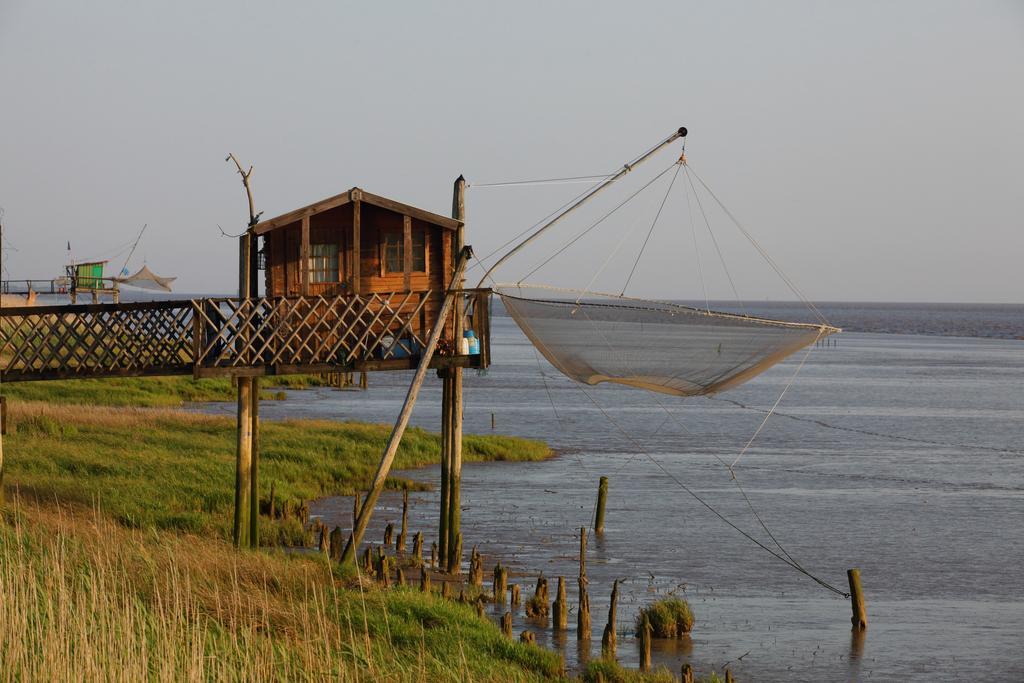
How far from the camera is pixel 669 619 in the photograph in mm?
19703

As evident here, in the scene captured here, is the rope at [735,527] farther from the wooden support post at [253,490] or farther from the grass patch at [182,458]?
the wooden support post at [253,490]

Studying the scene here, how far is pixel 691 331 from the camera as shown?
19.0 metres

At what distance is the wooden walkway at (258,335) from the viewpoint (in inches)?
819

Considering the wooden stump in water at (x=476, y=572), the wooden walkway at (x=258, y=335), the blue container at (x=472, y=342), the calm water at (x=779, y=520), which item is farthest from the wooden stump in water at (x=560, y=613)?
the blue container at (x=472, y=342)

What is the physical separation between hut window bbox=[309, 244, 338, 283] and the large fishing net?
4104 mm

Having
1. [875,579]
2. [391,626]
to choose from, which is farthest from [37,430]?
[875,579]

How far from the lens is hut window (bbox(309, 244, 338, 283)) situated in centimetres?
2312

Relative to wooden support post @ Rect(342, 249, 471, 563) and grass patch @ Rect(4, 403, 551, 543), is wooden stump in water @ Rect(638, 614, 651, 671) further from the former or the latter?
grass patch @ Rect(4, 403, 551, 543)

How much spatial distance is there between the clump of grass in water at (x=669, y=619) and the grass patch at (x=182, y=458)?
331 inches

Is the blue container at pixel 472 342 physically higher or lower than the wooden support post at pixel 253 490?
higher

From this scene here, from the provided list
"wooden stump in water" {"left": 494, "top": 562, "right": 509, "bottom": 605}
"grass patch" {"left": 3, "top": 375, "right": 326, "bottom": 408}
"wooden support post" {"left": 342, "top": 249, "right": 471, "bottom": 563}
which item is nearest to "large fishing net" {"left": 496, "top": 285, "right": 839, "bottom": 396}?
"wooden support post" {"left": 342, "top": 249, "right": 471, "bottom": 563}

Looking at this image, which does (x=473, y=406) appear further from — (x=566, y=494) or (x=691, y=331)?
A: (x=691, y=331)

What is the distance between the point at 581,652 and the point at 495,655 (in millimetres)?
2494

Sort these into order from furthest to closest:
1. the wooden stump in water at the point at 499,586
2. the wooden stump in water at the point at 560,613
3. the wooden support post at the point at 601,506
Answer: the wooden support post at the point at 601,506, the wooden stump in water at the point at 499,586, the wooden stump in water at the point at 560,613
